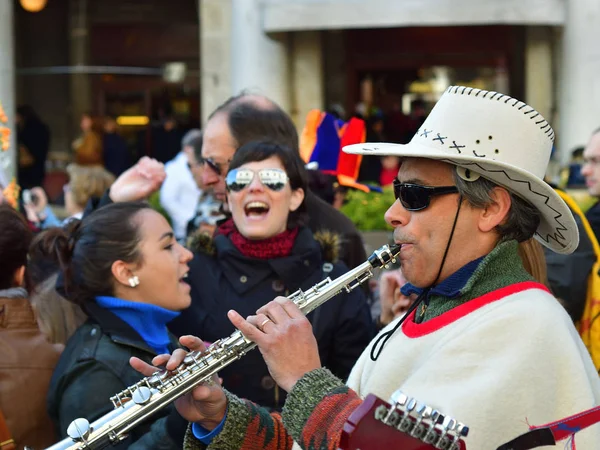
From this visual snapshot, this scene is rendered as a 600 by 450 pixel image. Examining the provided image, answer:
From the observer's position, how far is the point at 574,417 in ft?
8.06

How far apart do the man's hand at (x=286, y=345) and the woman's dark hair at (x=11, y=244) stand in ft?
6.38

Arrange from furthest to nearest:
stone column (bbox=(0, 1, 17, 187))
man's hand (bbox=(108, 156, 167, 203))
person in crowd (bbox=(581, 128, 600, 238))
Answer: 1. stone column (bbox=(0, 1, 17, 187))
2. person in crowd (bbox=(581, 128, 600, 238))
3. man's hand (bbox=(108, 156, 167, 203))

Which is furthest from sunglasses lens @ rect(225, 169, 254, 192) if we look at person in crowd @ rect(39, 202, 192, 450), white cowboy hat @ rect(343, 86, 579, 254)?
white cowboy hat @ rect(343, 86, 579, 254)

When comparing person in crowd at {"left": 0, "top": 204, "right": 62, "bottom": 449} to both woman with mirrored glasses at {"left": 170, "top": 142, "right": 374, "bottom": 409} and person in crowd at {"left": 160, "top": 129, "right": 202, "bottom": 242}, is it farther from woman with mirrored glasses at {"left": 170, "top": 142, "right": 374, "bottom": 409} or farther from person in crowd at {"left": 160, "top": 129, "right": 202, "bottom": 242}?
person in crowd at {"left": 160, "top": 129, "right": 202, "bottom": 242}

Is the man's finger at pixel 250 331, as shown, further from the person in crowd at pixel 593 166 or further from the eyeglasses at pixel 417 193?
the person in crowd at pixel 593 166

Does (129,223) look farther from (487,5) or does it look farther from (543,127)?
(487,5)

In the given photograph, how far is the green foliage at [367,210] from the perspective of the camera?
9602mm

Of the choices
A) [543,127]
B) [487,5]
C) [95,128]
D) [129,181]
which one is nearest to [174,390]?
[543,127]

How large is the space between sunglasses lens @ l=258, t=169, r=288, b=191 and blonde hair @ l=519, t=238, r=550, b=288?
4.39ft

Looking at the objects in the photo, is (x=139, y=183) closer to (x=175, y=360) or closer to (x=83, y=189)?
(x=175, y=360)

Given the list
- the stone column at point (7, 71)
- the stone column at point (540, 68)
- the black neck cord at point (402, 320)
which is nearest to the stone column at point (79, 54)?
the stone column at point (7, 71)

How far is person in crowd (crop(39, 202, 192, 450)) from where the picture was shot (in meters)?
3.68

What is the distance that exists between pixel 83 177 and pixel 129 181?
2.67 metres

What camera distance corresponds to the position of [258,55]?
14.8m
